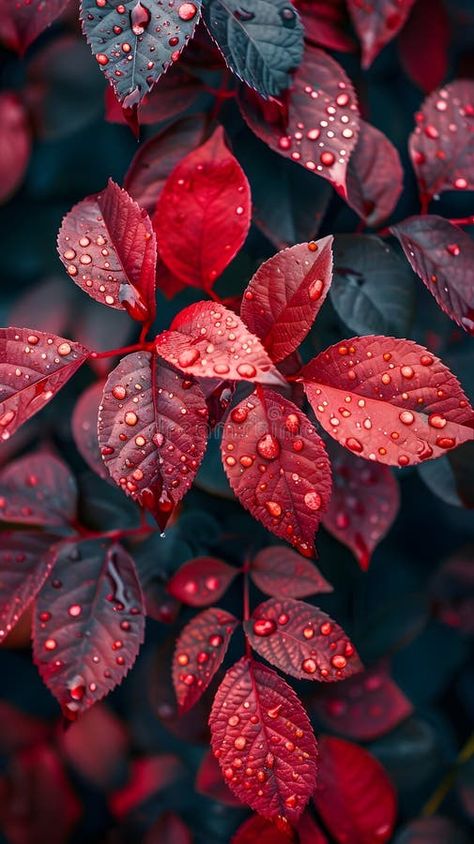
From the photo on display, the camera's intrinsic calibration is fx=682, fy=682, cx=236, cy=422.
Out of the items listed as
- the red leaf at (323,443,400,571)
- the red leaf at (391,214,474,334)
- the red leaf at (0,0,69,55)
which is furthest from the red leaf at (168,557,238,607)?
the red leaf at (0,0,69,55)

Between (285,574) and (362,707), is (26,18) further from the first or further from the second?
(362,707)

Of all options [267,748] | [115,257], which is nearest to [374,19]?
[115,257]

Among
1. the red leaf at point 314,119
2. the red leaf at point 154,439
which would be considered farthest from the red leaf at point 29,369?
the red leaf at point 314,119

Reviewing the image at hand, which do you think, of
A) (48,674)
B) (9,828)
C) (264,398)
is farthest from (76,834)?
(264,398)

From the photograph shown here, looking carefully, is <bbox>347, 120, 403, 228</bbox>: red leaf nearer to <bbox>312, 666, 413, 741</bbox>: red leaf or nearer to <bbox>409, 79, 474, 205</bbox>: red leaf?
<bbox>409, 79, 474, 205</bbox>: red leaf

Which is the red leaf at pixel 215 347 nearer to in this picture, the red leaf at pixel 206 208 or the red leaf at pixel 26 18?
the red leaf at pixel 206 208
